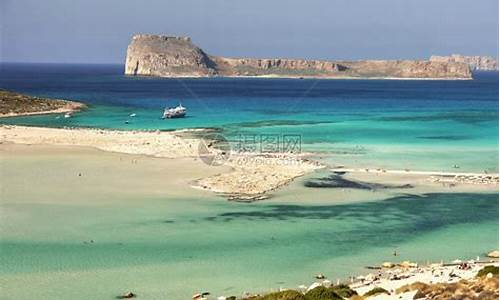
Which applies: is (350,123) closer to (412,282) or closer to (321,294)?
(412,282)

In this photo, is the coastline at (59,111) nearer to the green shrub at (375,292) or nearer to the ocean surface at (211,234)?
the ocean surface at (211,234)

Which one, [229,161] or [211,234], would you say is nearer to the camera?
[211,234]

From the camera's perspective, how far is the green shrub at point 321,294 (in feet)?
46.2

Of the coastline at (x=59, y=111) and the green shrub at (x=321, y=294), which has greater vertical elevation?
the coastline at (x=59, y=111)

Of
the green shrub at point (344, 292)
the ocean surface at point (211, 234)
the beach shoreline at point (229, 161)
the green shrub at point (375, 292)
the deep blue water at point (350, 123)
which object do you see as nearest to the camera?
the green shrub at point (375, 292)

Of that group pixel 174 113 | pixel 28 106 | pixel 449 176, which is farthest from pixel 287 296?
Answer: pixel 28 106

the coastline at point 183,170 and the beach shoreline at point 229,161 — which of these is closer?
the coastline at point 183,170

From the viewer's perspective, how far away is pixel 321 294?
14.2 meters

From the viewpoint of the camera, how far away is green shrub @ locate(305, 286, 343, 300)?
14.1 m

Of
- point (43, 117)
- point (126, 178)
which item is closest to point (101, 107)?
point (43, 117)

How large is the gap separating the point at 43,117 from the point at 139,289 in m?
46.8

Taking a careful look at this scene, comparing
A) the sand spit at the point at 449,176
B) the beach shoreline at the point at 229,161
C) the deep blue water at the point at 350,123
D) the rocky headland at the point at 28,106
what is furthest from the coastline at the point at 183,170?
the rocky headland at the point at 28,106

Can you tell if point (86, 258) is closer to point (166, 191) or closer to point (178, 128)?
point (166, 191)

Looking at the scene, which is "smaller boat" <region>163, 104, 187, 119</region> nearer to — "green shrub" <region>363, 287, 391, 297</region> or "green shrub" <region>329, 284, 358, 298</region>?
"green shrub" <region>329, 284, 358, 298</region>
